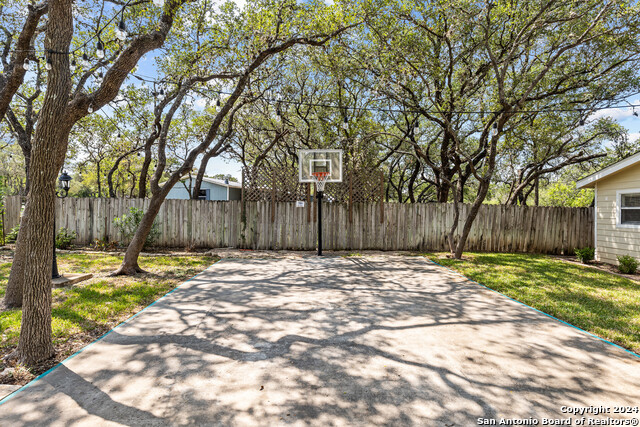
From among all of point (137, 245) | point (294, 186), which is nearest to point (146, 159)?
point (294, 186)

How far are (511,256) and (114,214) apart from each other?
11790 millimetres

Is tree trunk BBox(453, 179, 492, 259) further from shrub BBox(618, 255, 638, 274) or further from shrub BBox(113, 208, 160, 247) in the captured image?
shrub BBox(113, 208, 160, 247)

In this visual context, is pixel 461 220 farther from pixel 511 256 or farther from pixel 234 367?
pixel 234 367

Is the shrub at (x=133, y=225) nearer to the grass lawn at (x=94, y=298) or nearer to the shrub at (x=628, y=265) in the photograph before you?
the grass lawn at (x=94, y=298)

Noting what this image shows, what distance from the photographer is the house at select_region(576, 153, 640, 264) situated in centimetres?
710

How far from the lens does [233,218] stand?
30.3 feet

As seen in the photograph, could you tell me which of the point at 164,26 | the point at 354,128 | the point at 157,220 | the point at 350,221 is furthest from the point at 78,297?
the point at 354,128

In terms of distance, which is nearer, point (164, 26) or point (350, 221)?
point (164, 26)

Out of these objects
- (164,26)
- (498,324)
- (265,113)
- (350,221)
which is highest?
(265,113)

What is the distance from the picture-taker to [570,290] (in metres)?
5.04

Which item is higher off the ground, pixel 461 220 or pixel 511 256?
pixel 461 220

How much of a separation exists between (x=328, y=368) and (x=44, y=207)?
9.16 ft

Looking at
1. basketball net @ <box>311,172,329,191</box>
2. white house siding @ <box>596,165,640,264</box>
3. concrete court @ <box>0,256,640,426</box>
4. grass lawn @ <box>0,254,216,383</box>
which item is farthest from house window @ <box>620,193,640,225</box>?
grass lawn @ <box>0,254,216,383</box>

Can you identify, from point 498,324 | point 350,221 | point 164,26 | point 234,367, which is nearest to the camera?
point 234,367
